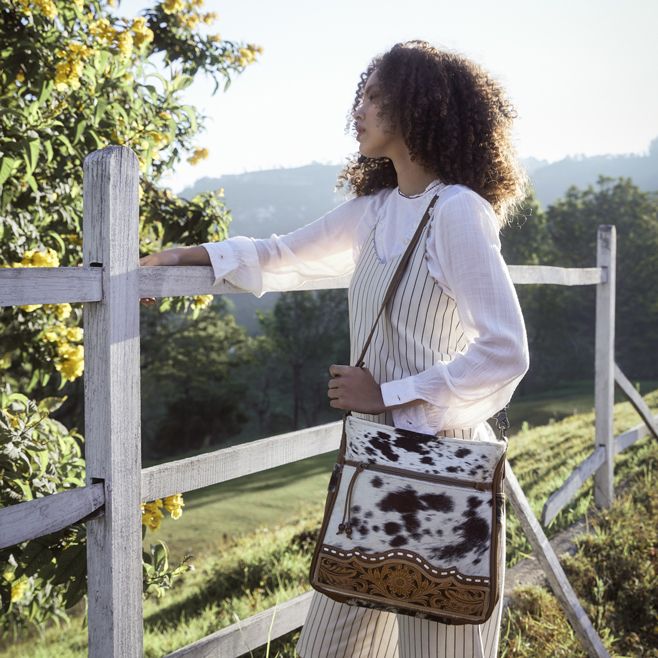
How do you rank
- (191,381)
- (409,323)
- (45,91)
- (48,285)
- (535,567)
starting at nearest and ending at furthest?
(48,285)
(409,323)
(45,91)
(535,567)
(191,381)

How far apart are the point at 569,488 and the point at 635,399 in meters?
1.23

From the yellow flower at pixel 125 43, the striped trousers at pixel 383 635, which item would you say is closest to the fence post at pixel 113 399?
the striped trousers at pixel 383 635

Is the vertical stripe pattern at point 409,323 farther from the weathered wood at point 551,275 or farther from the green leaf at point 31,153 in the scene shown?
the green leaf at point 31,153

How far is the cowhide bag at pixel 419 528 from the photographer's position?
1505 mm

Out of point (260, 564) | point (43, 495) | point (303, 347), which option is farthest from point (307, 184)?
point (43, 495)

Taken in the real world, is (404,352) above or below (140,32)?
below

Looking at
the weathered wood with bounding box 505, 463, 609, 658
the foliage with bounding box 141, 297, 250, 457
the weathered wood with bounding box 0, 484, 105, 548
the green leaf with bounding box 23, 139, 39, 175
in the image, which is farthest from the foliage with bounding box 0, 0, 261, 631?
the foliage with bounding box 141, 297, 250, 457

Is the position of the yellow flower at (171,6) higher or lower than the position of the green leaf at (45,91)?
higher

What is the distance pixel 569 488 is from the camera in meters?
3.76

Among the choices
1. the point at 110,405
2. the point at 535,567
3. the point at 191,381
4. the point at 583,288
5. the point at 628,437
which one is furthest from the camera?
the point at 583,288

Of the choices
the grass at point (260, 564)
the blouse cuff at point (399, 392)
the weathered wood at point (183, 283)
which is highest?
the weathered wood at point (183, 283)

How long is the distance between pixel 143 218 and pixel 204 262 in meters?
1.77

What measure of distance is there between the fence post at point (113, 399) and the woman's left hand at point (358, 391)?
411 millimetres

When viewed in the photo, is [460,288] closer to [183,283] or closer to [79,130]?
[183,283]
